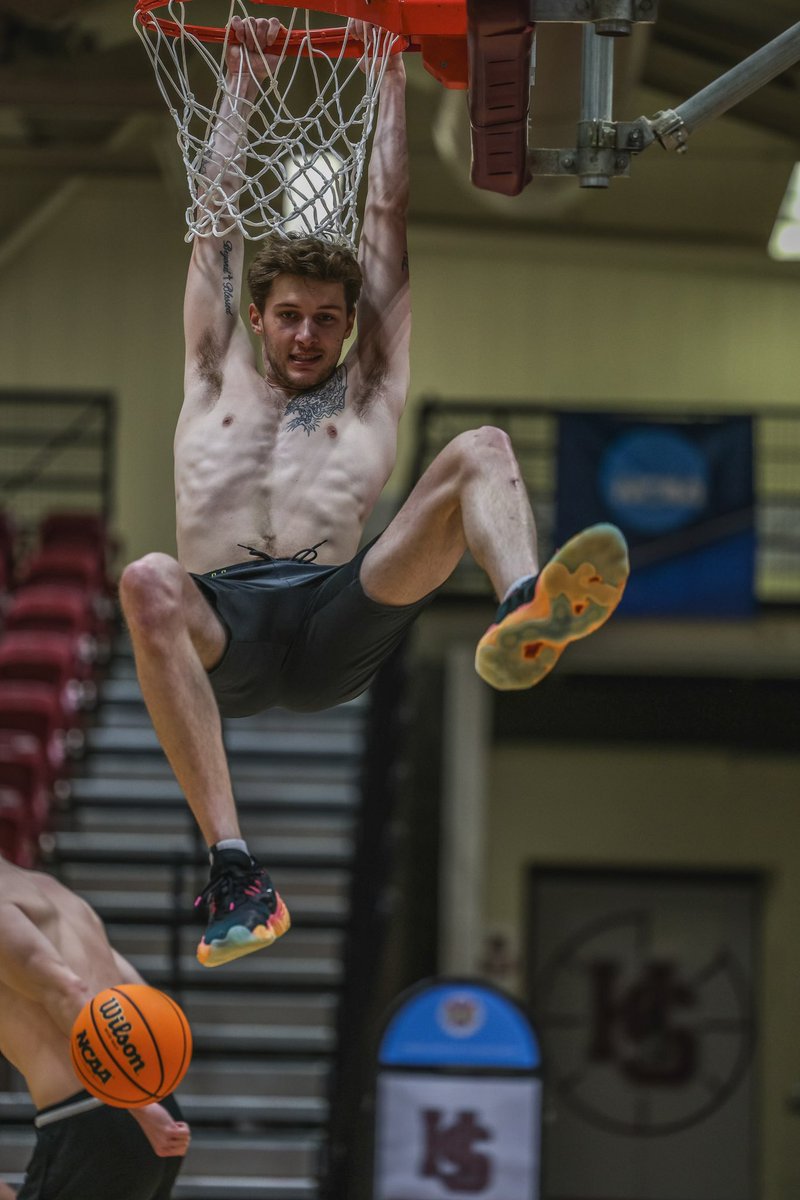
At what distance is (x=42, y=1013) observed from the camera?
5812mm

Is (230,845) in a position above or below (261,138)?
below

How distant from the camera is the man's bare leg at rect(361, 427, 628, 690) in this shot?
402cm

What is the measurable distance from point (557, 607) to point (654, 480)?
8849 millimetres

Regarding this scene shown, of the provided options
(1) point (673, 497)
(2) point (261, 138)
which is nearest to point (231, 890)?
(2) point (261, 138)

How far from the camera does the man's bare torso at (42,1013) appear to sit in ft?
19.1

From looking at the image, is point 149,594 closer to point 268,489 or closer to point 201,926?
point 268,489

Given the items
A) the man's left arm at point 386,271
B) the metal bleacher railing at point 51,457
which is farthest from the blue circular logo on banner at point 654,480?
the man's left arm at point 386,271

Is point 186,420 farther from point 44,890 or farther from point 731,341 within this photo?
point 731,341

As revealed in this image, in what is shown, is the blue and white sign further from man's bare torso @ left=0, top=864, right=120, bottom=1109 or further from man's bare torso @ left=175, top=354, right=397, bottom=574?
man's bare torso @ left=175, top=354, right=397, bottom=574

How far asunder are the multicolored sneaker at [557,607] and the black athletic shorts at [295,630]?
795 mm

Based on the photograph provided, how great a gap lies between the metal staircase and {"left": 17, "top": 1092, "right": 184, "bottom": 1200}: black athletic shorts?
3.53 metres

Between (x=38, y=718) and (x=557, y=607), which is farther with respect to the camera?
(x=38, y=718)

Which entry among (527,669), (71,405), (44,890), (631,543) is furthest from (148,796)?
(527,669)

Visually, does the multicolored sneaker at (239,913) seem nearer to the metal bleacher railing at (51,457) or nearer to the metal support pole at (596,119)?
the metal support pole at (596,119)
